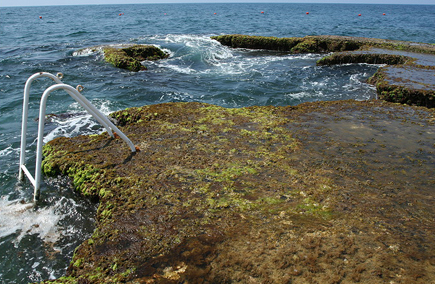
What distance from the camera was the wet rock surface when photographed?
3.13m

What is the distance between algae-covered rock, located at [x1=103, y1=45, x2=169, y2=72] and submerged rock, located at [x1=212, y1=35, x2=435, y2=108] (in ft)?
22.3

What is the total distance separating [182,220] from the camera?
379 cm

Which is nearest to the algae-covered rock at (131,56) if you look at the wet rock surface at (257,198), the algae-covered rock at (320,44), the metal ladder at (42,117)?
the algae-covered rock at (320,44)

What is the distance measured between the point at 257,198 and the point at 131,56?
1619cm

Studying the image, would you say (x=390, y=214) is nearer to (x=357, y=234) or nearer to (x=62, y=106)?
(x=357, y=234)

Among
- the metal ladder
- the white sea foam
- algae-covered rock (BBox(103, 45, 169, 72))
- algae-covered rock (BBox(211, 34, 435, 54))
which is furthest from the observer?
algae-covered rock (BBox(211, 34, 435, 54))

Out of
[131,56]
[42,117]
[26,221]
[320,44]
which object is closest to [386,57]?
[320,44]

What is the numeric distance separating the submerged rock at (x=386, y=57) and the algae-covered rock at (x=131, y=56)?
681 cm

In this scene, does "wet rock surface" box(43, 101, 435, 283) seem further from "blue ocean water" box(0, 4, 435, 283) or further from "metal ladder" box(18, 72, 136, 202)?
"blue ocean water" box(0, 4, 435, 283)

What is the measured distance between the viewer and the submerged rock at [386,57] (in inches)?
353

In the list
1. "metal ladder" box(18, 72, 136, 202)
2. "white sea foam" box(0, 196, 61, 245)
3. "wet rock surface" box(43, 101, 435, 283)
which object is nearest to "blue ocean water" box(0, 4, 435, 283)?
"white sea foam" box(0, 196, 61, 245)

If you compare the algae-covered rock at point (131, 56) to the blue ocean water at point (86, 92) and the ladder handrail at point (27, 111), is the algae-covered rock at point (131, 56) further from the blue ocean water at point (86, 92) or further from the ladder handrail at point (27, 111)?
the ladder handrail at point (27, 111)

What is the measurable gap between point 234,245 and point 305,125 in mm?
3929

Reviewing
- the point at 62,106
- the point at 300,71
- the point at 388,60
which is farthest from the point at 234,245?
the point at 388,60
